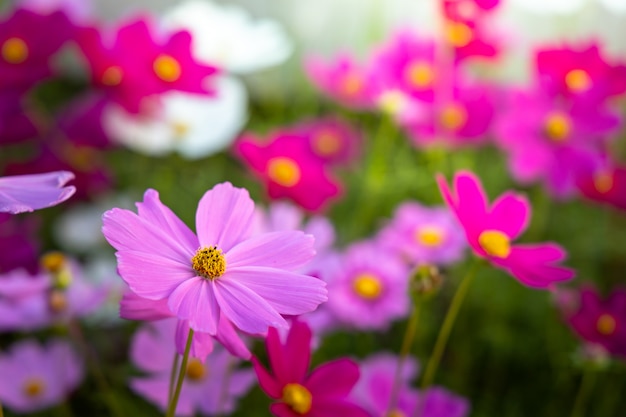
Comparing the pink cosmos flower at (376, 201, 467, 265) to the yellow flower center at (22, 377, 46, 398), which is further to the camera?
the pink cosmos flower at (376, 201, 467, 265)

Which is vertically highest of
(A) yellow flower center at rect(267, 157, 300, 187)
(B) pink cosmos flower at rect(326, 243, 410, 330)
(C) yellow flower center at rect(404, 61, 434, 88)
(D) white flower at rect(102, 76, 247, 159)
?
(C) yellow flower center at rect(404, 61, 434, 88)

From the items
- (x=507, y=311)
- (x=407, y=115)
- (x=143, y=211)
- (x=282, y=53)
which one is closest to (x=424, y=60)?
(x=407, y=115)

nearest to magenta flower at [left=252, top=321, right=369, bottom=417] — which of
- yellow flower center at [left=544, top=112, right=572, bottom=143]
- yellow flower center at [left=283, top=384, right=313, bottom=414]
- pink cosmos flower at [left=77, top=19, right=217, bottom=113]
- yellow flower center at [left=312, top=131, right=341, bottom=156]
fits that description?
yellow flower center at [left=283, top=384, right=313, bottom=414]

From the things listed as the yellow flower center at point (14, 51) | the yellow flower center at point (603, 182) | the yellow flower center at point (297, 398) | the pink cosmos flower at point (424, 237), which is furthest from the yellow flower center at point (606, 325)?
the yellow flower center at point (14, 51)

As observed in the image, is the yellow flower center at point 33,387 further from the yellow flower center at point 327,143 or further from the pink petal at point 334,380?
the yellow flower center at point 327,143

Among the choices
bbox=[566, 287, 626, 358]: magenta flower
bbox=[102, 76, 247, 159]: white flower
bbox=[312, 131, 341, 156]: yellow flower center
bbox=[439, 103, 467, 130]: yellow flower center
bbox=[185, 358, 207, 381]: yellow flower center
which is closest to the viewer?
bbox=[185, 358, 207, 381]: yellow flower center

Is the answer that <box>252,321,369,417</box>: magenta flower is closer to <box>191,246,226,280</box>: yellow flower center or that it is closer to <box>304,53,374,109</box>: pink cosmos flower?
<box>191,246,226,280</box>: yellow flower center

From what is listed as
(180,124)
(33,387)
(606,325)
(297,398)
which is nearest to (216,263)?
(297,398)
